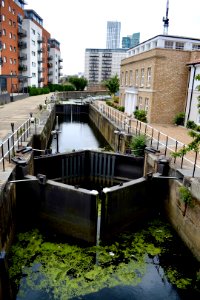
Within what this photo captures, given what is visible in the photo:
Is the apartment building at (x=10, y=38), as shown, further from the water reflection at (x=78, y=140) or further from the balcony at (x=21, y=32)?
the water reflection at (x=78, y=140)

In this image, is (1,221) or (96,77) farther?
(96,77)

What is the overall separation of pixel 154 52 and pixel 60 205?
62.2ft

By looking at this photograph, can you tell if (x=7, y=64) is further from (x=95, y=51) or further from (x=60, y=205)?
(x=95, y=51)

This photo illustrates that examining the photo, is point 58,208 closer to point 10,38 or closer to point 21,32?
point 10,38

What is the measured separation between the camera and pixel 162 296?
24.8ft

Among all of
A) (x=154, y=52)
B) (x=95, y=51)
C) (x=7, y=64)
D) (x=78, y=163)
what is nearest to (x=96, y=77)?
(x=95, y=51)

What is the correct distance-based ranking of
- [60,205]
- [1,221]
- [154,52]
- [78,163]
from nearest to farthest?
[1,221]
[60,205]
[78,163]
[154,52]

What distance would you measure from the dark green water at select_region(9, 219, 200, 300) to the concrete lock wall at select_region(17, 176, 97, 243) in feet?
1.55

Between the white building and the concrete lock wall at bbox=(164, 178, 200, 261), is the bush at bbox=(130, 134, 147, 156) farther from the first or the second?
the white building

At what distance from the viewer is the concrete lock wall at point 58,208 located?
30.9ft

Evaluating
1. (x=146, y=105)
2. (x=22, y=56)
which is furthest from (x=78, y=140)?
(x=22, y=56)

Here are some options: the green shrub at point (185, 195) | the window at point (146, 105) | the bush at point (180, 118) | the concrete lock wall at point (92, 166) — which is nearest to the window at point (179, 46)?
the window at point (146, 105)

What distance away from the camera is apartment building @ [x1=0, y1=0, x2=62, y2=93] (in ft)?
157

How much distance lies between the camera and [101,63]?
165 metres
